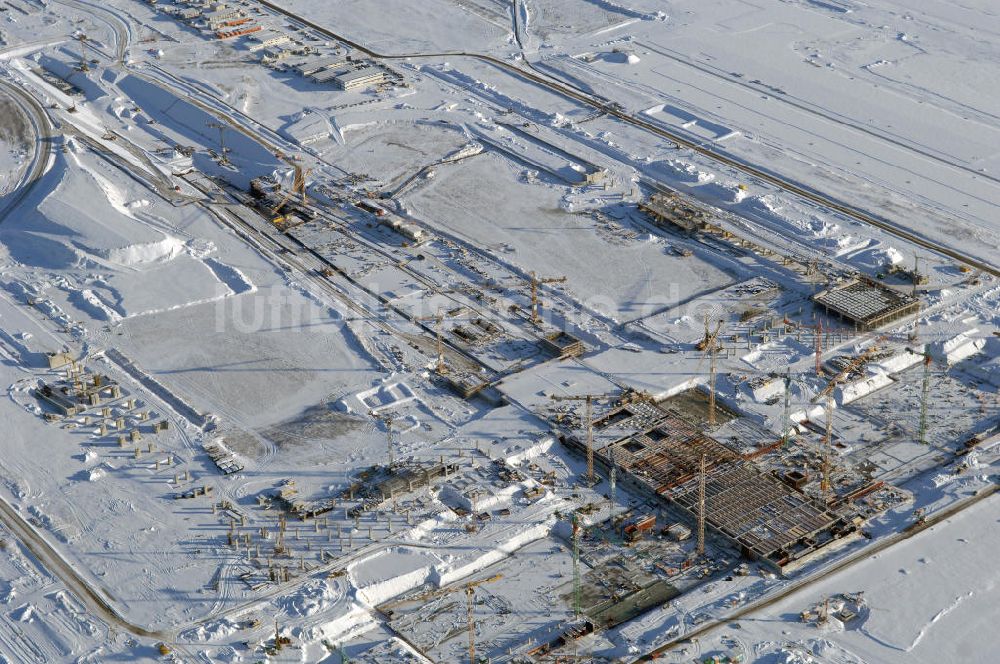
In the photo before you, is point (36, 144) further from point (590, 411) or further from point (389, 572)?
point (389, 572)

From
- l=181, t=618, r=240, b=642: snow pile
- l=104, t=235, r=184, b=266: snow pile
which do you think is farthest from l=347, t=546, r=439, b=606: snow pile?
l=104, t=235, r=184, b=266: snow pile

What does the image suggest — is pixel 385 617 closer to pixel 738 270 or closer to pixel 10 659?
pixel 10 659

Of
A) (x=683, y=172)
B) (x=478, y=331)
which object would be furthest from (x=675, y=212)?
(x=478, y=331)

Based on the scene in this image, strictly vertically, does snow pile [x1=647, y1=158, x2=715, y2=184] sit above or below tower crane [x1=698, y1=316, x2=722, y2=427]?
above

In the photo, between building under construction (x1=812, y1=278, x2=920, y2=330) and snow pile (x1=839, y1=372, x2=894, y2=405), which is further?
building under construction (x1=812, y1=278, x2=920, y2=330)

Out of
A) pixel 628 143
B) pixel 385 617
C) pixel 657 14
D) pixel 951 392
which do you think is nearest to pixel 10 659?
pixel 385 617

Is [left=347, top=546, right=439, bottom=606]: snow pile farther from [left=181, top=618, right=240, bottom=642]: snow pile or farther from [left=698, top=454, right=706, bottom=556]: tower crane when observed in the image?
[left=698, top=454, right=706, bottom=556]: tower crane
